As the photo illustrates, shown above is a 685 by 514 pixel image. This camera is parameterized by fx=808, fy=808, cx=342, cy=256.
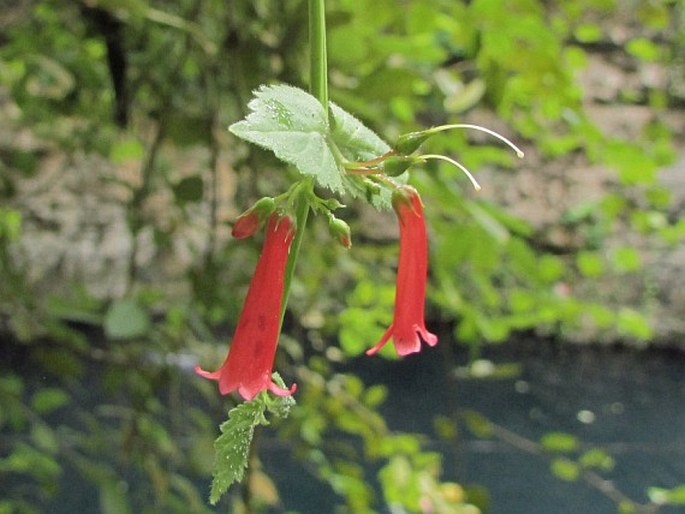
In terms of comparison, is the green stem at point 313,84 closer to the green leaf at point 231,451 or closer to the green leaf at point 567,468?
the green leaf at point 231,451

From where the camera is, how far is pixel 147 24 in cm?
69

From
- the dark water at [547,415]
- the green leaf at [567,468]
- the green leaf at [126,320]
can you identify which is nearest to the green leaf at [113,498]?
the green leaf at [126,320]

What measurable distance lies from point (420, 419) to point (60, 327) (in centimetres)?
142

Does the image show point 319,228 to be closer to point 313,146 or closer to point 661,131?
point 661,131

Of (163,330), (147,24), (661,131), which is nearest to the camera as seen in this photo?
(147,24)

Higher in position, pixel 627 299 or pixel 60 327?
pixel 60 327

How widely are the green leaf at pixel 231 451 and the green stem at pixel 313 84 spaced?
33 mm

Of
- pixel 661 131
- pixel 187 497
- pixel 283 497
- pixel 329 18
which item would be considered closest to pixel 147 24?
pixel 329 18

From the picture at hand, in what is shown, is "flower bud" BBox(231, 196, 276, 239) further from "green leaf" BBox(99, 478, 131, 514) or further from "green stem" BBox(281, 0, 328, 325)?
"green leaf" BBox(99, 478, 131, 514)

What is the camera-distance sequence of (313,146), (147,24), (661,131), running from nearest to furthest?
(313,146) → (147,24) → (661,131)

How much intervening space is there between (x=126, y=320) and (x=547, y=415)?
1779 mm

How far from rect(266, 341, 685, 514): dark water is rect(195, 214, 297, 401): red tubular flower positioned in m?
1.37

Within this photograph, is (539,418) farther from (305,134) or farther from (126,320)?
(305,134)

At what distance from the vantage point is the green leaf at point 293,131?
0.17 meters
